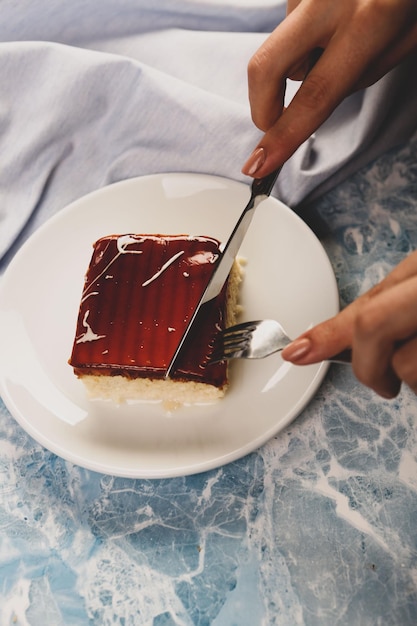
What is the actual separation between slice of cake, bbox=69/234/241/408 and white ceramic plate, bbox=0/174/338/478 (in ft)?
0.20

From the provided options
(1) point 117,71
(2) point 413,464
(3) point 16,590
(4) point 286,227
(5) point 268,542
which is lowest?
(3) point 16,590

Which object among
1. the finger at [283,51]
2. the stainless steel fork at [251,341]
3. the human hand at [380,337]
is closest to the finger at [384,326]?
the human hand at [380,337]

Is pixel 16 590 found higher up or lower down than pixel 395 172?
lower down

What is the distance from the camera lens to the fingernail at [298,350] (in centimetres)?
118

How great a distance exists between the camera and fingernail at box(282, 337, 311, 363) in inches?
46.3

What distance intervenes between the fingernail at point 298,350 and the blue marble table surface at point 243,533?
36 cm

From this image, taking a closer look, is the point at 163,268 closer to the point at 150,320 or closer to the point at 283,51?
the point at 150,320

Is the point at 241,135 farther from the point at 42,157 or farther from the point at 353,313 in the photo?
the point at 353,313

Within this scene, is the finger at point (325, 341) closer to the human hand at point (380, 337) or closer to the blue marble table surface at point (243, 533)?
the human hand at point (380, 337)

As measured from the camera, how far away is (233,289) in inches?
64.4

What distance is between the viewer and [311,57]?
146cm

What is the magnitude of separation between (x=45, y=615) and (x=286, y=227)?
1.00 m

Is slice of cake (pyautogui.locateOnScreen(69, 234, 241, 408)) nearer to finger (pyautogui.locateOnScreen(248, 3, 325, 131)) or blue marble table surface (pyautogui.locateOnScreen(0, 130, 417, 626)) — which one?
blue marble table surface (pyautogui.locateOnScreen(0, 130, 417, 626))

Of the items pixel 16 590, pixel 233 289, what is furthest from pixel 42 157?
pixel 16 590
